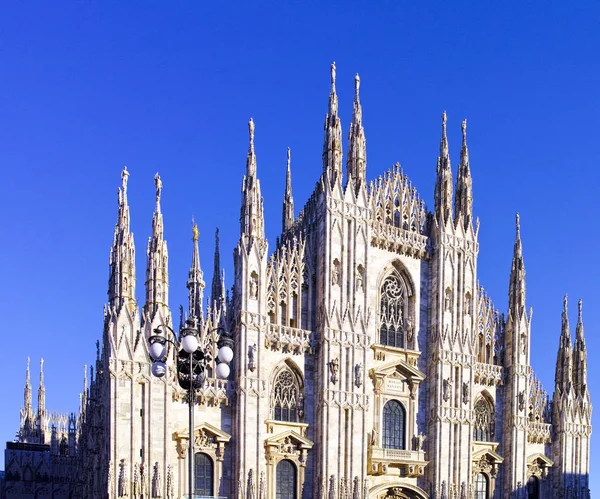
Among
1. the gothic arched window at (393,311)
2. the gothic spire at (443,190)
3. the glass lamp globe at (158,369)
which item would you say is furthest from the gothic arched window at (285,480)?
the glass lamp globe at (158,369)

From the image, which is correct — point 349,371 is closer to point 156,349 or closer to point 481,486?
point 481,486

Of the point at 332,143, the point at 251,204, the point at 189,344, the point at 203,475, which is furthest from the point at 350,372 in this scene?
the point at 189,344

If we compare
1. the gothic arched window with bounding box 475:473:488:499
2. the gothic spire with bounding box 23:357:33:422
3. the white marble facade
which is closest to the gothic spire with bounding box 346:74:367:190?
the white marble facade

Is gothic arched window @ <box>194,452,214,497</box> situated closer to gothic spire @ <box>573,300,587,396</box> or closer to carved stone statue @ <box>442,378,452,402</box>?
carved stone statue @ <box>442,378,452,402</box>

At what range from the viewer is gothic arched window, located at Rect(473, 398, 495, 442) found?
43.0 m

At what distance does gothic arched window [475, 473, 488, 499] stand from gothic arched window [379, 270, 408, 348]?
8.70 metres

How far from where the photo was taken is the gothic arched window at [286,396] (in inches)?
1446

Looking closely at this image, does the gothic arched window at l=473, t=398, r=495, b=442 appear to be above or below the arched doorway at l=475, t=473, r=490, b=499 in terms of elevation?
above

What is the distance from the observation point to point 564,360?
46469 millimetres

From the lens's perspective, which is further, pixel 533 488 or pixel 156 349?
pixel 533 488

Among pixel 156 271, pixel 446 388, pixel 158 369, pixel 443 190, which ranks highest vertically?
pixel 443 190

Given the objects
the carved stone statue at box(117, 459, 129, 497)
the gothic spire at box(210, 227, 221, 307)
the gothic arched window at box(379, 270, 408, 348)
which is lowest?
the carved stone statue at box(117, 459, 129, 497)

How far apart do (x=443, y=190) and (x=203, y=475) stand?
65.4ft

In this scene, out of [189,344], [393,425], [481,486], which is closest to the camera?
[189,344]
